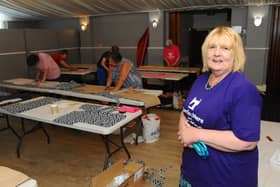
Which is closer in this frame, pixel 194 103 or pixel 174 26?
pixel 194 103

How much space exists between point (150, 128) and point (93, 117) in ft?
3.49

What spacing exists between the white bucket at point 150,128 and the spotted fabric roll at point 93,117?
713 mm

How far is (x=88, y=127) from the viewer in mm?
2494

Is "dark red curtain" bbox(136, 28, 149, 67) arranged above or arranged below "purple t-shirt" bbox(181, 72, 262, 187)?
above

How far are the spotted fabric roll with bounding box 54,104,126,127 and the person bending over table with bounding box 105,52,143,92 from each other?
2.98 ft

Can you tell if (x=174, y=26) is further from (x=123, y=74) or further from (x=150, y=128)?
(x=150, y=128)

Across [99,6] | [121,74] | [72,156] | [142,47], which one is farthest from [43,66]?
[142,47]

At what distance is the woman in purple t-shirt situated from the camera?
106cm

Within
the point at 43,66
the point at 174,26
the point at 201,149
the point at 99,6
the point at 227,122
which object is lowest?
the point at 201,149

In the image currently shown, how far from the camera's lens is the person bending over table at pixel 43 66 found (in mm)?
4533

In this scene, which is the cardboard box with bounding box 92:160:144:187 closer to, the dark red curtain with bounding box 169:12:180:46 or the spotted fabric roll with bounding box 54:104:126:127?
the spotted fabric roll with bounding box 54:104:126:127

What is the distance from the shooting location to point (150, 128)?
11.7 ft

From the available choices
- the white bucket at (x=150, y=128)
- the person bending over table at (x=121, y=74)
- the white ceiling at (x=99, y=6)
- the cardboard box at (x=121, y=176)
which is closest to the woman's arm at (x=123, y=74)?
the person bending over table at (x=121, y=74)

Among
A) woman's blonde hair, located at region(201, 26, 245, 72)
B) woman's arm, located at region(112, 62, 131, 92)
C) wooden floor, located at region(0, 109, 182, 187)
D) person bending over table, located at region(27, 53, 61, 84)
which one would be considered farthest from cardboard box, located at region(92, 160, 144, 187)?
person bending over table, located at region(27, 53, 61, 84)
